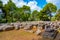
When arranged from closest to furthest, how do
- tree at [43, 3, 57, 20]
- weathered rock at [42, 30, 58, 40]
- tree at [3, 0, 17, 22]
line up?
weathered rock at [42, 30, 58, 40], tree at [3, 0, 17, 22], tree at [43, 3, 57, 20]

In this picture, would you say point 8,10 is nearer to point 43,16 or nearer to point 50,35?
point 43,16

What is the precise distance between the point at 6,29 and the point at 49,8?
827 inches

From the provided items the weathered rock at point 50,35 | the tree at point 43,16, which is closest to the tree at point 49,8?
the tree at point 43,16

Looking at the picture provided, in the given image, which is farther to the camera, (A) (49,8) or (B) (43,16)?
(A) (49,8)

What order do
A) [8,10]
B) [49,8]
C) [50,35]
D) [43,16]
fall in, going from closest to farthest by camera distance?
[50,35]
[8,10]
[43,16]
[49,8]

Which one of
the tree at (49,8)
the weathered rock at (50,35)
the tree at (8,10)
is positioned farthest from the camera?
the tree at (49,8)

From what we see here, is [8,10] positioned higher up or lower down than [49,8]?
lower down

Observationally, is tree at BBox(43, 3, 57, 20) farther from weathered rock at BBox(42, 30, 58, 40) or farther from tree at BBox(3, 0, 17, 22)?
weathered rock at BBox(42, 30, 58, 40)

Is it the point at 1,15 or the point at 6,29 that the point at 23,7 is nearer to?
the point at 1,15

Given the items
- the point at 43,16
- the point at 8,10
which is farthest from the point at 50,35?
the point at 43,16

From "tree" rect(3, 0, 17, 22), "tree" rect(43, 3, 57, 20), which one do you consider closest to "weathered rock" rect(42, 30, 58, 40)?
"tree" rect(3, 0, 17, 22)

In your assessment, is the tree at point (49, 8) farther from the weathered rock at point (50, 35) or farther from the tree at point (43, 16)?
the weathered rock at point (50, 35)

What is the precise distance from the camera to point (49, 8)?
3169cm

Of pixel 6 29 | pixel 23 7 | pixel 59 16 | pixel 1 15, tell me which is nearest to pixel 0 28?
pixel 6 29
